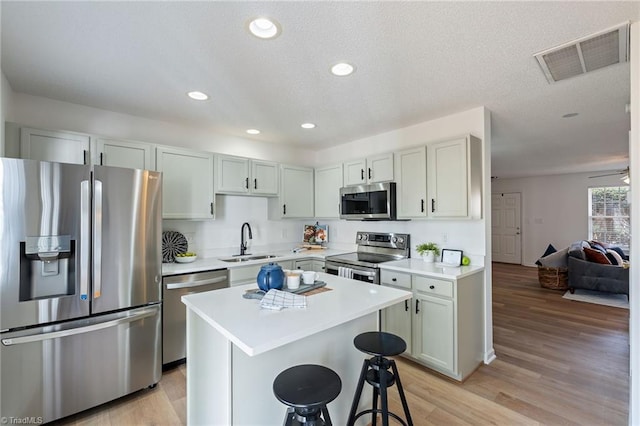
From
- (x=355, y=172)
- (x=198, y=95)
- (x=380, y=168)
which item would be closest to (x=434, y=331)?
(x=380, y=168)

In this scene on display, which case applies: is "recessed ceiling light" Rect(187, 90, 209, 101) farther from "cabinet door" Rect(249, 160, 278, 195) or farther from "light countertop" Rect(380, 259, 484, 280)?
"light countertop" Rect(380, 259, 484, 280)

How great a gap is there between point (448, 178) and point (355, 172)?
1203 millimetres

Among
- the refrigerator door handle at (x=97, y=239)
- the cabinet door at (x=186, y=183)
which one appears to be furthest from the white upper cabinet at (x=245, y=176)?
the refrigerator door handle at (x=97, y=239)

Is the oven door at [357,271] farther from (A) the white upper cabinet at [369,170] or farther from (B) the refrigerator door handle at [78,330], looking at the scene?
(B) the refrigerator door handle at [78,330]

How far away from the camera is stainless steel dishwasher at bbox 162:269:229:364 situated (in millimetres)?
2658

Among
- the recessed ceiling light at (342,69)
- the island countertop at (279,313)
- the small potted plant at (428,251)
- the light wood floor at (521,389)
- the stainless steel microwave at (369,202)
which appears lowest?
the light wood floor at (521,389)

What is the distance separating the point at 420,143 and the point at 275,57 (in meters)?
1.99

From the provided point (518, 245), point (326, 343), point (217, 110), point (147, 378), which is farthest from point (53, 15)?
point (518, 245)

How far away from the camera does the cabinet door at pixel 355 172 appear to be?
11.9 feet

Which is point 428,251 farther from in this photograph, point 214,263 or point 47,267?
point 47,267

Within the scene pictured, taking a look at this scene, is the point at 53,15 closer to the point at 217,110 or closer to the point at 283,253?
the point at 217,110

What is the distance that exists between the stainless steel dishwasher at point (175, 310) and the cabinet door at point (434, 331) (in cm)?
211

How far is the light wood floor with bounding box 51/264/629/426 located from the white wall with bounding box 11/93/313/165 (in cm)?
241

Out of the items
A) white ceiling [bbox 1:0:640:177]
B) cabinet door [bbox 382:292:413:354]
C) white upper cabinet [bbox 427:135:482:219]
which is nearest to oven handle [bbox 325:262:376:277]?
cabinet door [bbox 382:292:413:354]
